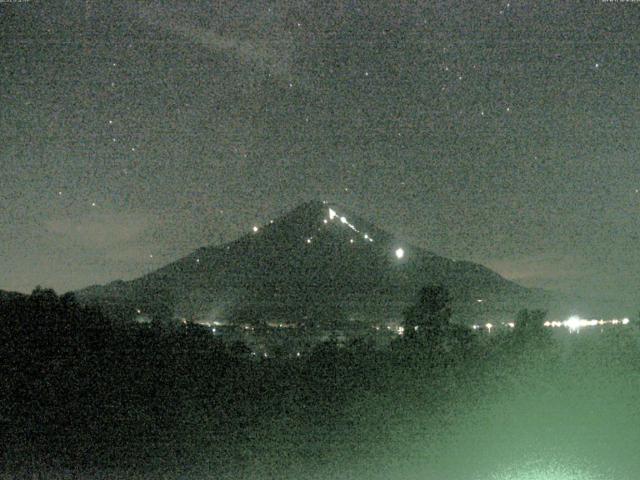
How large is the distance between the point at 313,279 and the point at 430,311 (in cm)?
3746

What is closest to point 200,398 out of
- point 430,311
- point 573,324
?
point 430,311

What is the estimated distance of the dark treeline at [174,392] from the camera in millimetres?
9453

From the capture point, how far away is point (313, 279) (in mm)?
56906

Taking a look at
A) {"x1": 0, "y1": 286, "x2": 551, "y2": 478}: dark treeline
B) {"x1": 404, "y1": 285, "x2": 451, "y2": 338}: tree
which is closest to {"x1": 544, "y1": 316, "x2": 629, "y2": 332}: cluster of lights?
{"x1": 404, "y1": 285, "x2": 451, "y2": 338}: tree

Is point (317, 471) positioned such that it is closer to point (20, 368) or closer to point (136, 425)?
point (136, 425)

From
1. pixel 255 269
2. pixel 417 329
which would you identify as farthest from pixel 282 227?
pixel 417 329

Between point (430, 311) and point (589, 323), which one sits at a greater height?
point (430, 311)

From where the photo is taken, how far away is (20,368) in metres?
10.8

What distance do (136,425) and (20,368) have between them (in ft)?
6.77

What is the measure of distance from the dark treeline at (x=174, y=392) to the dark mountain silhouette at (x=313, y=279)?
48.8 feet

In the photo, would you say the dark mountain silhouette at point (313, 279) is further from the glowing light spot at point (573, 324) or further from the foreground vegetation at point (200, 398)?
the foreground vegetation at point (200, 398)

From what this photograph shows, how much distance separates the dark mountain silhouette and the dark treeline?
14.9 metres

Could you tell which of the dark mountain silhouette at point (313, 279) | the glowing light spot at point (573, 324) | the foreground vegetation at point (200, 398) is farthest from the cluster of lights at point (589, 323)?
the dark mountain silhouette at point (313, 279)

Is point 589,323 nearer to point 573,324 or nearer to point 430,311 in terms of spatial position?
point 573,324
